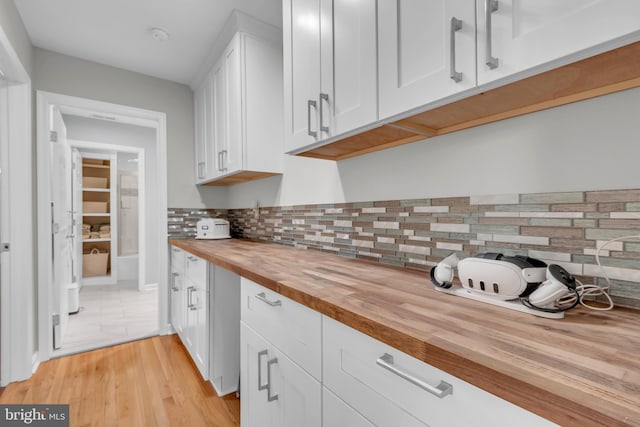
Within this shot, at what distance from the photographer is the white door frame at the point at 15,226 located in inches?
76.9

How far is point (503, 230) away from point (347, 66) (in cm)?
78

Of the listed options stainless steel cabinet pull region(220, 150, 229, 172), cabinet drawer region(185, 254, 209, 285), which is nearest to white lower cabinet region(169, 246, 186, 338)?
cabinet drawer region(185, 254, 209, 285)

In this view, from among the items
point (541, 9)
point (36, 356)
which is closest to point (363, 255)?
point (541, 9)

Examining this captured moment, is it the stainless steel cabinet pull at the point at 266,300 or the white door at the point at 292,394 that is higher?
the stainless steel cabinet pull at the point at 266,300

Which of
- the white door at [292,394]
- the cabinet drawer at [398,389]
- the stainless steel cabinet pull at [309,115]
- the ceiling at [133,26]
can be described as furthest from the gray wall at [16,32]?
the cabinet drawer at [398,389]

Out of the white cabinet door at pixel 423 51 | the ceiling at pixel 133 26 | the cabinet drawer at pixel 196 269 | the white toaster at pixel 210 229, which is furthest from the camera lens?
the white toaster at pixel 210 229

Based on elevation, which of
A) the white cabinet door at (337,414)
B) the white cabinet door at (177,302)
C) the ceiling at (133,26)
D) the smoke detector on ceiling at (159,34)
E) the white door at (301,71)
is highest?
the ceiling at (133,26)

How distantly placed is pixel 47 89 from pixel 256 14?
5.71 feet

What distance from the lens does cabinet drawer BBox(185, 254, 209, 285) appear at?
68.9 inches

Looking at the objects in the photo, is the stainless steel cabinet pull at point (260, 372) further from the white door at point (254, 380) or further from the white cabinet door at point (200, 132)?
the white cabinet door at point (200, 132)

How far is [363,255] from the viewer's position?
58.4 inches

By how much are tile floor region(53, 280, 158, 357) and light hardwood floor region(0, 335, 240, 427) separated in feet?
0.76
